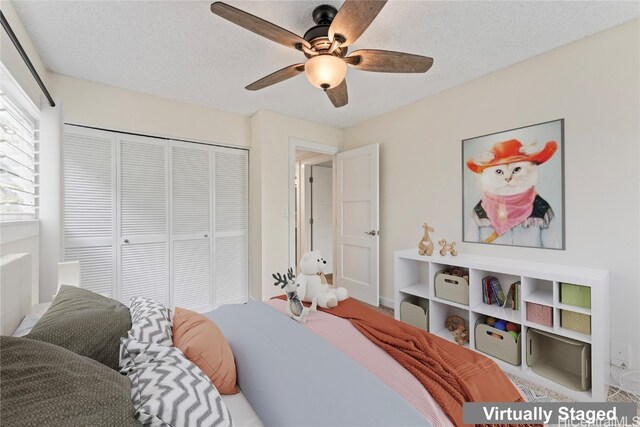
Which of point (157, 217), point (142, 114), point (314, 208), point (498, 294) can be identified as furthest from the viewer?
point (314, 208)

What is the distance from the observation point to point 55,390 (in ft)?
1.88

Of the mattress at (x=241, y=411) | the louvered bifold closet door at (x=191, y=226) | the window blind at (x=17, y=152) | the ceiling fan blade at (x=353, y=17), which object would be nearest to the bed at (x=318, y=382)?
the mattress at (x=241, y=411)

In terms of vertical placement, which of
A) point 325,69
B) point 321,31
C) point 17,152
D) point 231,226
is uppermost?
point 321,31

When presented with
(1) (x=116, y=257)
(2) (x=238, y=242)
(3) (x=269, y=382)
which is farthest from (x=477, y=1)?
(1) (x=116, y=257)

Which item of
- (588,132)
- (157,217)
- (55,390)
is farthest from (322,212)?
(55,390)

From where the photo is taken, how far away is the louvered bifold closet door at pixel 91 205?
252cm

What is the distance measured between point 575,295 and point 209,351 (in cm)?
221

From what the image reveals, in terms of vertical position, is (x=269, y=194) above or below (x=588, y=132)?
below

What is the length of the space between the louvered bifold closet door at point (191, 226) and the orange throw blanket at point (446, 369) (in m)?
2.33

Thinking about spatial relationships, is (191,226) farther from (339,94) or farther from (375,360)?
(375,360)

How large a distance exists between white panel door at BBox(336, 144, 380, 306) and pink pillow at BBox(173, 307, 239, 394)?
245 cm

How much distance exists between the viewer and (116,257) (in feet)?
8.91

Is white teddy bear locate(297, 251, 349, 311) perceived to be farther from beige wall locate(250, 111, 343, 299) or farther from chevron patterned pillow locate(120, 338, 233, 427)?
beige wall locate(250, 111, 343, 299)

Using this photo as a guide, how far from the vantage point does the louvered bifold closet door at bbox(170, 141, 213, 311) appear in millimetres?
3045
